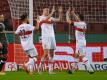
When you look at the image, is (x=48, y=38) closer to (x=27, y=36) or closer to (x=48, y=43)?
(x=48, y=43)

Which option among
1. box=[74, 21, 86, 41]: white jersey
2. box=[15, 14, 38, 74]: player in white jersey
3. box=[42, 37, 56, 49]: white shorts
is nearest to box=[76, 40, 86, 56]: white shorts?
box=[74, 21, 86, 41]: white jersey

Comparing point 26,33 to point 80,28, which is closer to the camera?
point 26,33

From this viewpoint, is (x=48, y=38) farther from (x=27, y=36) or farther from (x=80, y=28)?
(x=80, y=28)

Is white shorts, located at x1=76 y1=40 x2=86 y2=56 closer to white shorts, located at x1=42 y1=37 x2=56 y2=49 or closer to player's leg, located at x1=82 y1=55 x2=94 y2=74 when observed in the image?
player's leg, located at x1=82 y1=55 x2=94 y2=74

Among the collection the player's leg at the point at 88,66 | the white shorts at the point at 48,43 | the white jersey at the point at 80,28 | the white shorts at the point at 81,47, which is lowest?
the player's leg at the point at 88,66

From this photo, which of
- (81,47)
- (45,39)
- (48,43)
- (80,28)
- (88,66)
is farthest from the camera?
(81,47)

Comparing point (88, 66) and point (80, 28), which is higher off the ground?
point (80, 28)

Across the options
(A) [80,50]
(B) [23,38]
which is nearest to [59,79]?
(B) [23,38]

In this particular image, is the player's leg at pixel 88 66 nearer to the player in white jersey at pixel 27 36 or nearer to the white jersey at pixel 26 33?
the player in white jersey at pixel 27 36

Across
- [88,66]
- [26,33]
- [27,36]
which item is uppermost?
[26,33]

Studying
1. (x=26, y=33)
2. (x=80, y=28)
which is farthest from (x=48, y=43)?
(x=80, y=28)

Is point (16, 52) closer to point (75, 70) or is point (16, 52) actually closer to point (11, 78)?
point (75, 70)

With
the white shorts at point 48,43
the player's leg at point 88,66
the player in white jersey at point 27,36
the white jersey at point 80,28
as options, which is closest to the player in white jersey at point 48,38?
the white shorts at point 48,43

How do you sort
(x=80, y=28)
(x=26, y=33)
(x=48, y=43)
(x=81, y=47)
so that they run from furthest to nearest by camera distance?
(x=81, y=47), (x=80, y=28), (x=48, y=43), (x=26, y=33)
